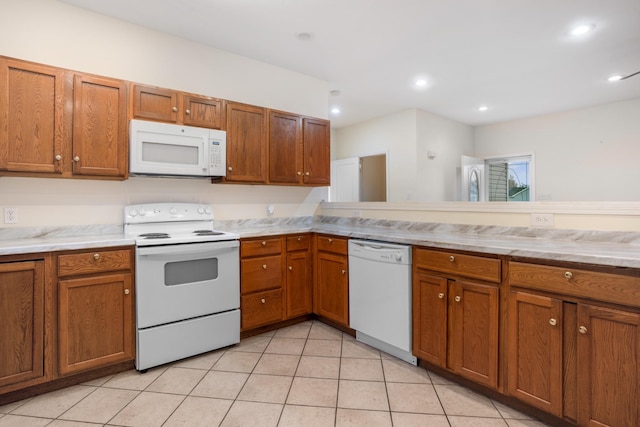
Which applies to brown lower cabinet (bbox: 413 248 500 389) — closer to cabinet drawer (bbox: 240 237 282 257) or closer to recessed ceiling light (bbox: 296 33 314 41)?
cabinet drawer (bbox: 240 237 282 257)

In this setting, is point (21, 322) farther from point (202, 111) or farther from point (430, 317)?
point (430, 317)

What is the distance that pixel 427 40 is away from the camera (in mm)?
2939

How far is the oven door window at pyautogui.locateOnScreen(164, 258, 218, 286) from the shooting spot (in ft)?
7.64

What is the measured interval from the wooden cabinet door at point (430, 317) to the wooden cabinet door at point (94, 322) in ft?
6.44

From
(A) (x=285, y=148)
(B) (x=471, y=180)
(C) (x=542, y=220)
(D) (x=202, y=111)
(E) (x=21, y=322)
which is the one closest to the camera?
(E) (x=21, y=322)

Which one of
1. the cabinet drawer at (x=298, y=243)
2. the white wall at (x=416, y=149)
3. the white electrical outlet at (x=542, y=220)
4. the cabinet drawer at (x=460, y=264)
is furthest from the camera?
the white wall at (x=416, y=149)

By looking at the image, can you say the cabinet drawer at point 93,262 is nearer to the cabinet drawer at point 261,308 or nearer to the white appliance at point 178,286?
the white appliance at point 178,286

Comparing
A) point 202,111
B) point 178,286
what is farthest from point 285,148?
point 178,286

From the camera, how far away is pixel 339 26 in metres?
2.68

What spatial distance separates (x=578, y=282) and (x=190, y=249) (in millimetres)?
2331

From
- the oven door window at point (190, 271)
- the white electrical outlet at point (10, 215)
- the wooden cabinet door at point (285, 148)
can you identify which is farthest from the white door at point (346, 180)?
the white electrical outlet at point (10, 215)

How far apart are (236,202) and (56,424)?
80.1 inches

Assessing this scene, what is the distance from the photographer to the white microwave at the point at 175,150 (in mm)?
2412

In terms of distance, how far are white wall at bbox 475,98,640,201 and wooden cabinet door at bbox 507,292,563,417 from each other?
14.5 ft
